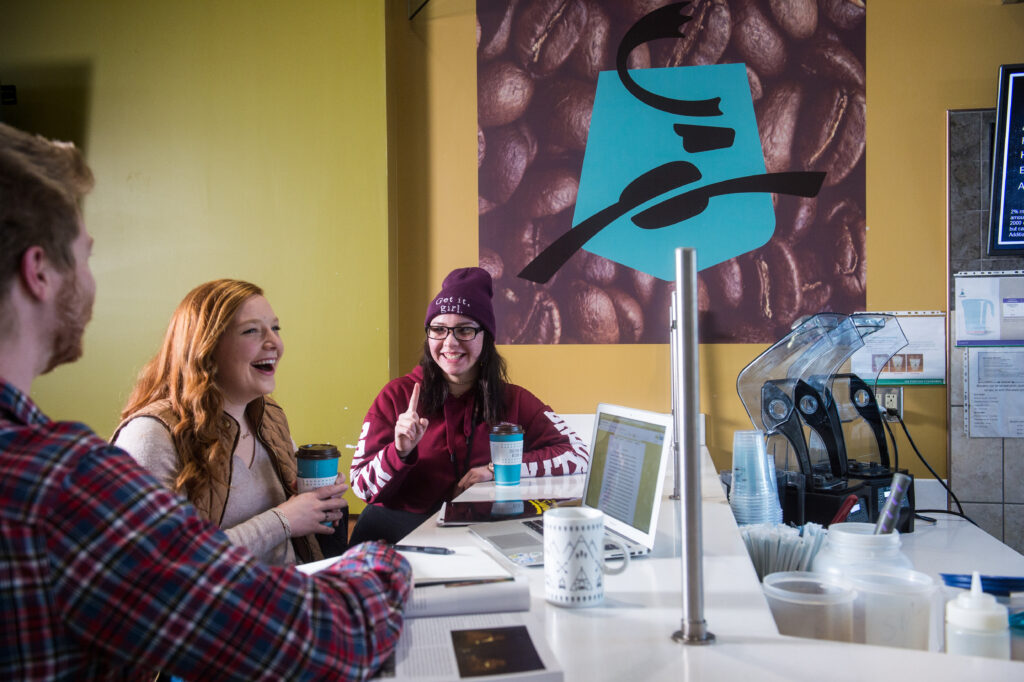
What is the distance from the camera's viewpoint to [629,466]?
4.75 ft

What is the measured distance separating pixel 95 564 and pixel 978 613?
94 cm

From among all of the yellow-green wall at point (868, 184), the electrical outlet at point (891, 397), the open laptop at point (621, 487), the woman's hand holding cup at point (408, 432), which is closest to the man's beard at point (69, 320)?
the open laptop at point (621, 487)

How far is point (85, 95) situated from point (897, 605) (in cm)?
371

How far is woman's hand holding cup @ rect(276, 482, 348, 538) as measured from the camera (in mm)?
1794

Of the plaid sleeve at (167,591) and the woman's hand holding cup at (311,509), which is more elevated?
the plaid sleeve at (167,591)

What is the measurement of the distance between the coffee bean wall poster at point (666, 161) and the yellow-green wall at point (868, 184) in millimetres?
67

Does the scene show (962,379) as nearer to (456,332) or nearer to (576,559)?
(456,332)

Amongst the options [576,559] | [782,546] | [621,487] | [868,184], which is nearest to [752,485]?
[782,546]

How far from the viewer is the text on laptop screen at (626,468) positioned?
4.48 feet

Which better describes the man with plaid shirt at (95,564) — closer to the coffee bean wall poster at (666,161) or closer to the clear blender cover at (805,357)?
the clear blender cover at (805,357)

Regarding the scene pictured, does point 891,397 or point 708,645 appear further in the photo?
point 891,397

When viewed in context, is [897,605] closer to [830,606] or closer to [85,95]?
[830,606]

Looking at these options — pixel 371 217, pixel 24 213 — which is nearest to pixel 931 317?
pixel 371 217

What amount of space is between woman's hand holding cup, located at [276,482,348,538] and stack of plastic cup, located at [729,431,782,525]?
3.03 ft
